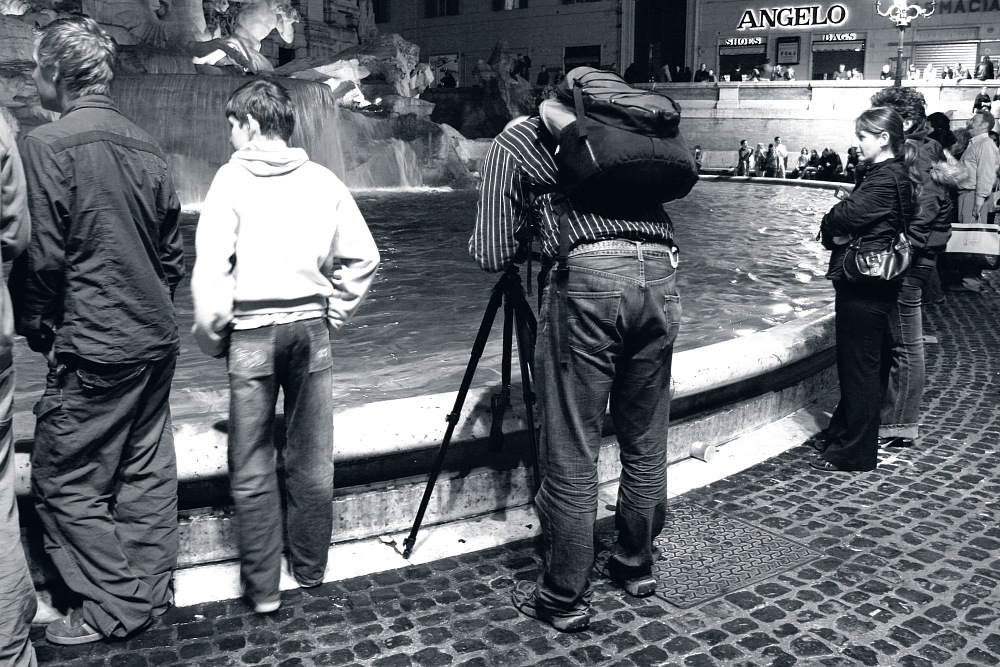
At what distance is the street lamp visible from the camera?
27.1 m

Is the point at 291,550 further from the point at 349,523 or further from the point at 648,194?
the point at 648,194

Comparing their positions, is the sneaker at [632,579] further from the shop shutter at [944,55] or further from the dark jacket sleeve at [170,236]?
the shop shutter at [944,55]

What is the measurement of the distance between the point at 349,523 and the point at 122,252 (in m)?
1.33

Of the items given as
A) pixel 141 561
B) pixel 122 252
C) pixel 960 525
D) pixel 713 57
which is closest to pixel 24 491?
pixel 141 561

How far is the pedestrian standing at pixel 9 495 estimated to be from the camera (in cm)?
233

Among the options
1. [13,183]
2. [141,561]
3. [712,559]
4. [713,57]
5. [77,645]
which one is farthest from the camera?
[713,57]

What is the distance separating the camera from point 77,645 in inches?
114

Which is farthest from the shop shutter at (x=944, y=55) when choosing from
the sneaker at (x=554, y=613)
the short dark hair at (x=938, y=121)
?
the sneaker at (x=554, y=613)

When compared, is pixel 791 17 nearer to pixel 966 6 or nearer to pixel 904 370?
pixel 966 6

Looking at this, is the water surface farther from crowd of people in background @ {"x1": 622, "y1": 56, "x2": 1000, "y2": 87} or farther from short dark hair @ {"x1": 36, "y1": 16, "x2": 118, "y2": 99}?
crowd of people in background @ {"x1": 622, "y1": 56, "x2": 1000, "y2": 87}

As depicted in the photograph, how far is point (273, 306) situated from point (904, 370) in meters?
3.45

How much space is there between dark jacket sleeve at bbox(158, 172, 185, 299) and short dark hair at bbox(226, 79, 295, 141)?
323 millimetres

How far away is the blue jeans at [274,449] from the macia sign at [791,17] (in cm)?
4677

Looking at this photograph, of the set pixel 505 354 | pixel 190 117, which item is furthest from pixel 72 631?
pixel 190 117
